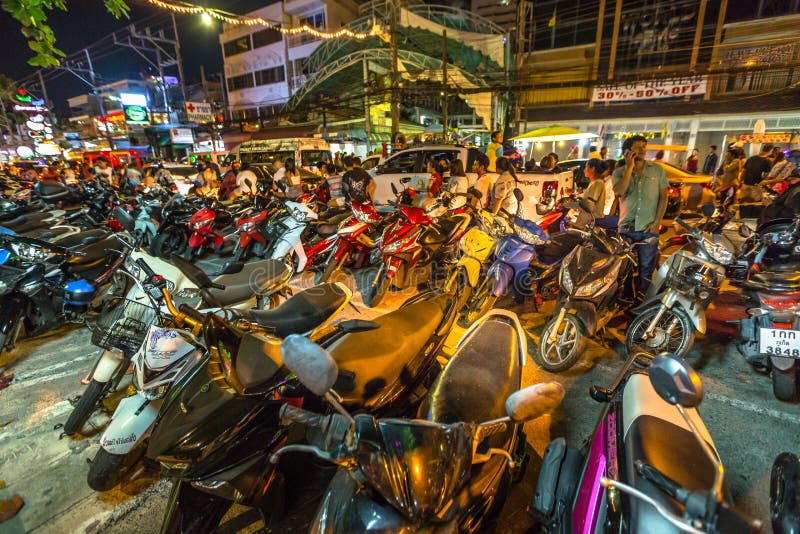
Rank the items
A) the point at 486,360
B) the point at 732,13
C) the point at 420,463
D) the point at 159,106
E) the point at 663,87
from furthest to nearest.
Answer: the point at 159,106 < the point at 732,13 < the point at 663,87 < the point at 486,360 < the point at 420,463

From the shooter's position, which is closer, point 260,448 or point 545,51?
point 260,448

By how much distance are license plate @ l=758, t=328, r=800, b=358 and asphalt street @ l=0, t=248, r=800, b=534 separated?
1.63 feet

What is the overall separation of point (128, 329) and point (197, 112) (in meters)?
22.9

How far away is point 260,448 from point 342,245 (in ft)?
12.7

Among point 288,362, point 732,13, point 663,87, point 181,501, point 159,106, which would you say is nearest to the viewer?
point 288,362

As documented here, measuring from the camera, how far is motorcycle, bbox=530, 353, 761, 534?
0.84 metres

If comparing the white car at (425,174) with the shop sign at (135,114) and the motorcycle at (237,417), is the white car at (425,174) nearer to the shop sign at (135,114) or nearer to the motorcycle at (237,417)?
the motorcycle at (237,417)

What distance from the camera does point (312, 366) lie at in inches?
41.7

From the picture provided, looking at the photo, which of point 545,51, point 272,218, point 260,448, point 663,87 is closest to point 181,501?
point 260,448

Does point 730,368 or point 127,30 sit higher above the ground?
point 127,30

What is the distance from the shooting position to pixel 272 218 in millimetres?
6215

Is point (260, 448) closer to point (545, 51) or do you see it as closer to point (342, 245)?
point (342, 245)

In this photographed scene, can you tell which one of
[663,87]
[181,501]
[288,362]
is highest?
[663,87]

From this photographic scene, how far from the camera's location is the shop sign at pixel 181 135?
82.7 feet
